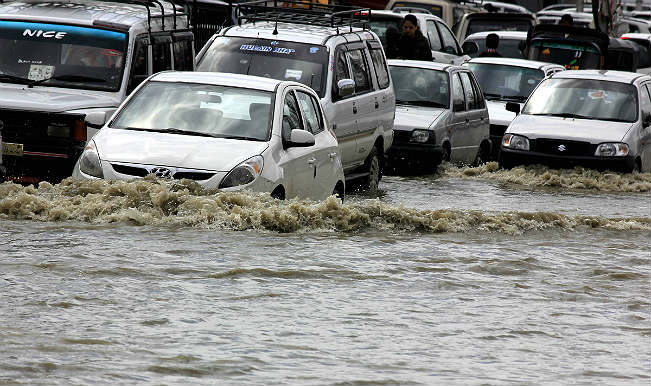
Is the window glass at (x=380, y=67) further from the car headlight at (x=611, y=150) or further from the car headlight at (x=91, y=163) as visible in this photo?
the car headlight at (x=91, y=163)

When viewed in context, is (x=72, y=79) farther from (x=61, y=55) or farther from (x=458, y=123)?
(x=458, y=123)

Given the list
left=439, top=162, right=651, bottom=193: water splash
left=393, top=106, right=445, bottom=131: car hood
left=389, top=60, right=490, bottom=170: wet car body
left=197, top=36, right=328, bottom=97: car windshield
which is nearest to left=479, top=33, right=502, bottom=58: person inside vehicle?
left=389, top=60, right=490, bottom=170: wet car body

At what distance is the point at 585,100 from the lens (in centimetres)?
1992

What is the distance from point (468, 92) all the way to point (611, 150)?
2745 mm

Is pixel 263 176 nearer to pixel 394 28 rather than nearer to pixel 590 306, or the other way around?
pixel 590 306

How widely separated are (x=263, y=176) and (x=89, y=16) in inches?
168

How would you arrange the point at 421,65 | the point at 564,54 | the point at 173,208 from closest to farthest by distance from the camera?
the point at 173,208
the point at 421,65
the point at 564,54

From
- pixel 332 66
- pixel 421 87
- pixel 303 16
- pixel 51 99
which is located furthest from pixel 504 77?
pixel 51 99

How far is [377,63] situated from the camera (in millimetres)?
17625

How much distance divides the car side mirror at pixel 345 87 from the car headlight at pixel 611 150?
4.67 metres

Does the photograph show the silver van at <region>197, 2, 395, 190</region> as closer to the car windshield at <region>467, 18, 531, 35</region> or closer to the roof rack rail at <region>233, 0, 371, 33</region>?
the roof rack rail at <region>233, 0, 371, 33</region>

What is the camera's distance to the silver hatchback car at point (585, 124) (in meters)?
18.8

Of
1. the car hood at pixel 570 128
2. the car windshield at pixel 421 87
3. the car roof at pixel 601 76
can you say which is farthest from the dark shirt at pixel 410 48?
the car hood at pixel 570 128

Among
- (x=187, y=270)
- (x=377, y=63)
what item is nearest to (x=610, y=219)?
(x=377, y=63)
